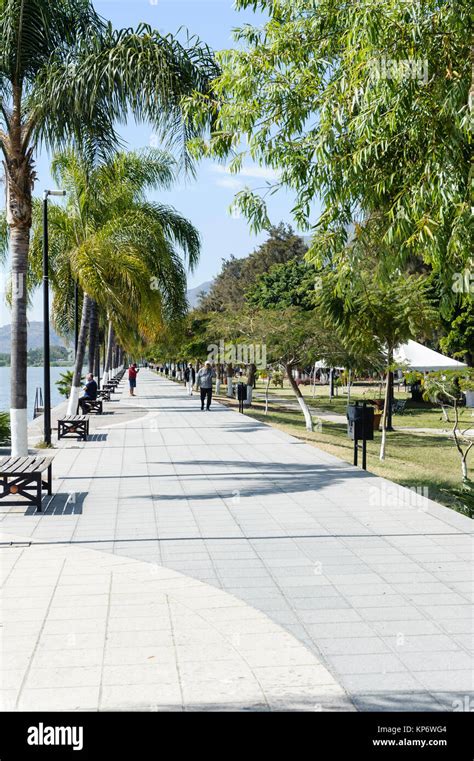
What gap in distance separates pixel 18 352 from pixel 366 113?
6.74m

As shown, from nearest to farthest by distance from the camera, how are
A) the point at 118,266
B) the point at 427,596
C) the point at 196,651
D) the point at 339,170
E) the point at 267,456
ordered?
1. the point at 196,651
2. the point at 427,596
3. the point at 339,170
4. the point at 267,456
5. the point at 118,266

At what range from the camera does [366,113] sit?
7977mm

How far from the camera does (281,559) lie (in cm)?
726

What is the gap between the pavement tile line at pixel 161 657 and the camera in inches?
167

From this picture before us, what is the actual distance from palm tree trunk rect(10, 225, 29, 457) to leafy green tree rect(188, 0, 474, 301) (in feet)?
12.7

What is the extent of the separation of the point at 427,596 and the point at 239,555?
194 centimetres

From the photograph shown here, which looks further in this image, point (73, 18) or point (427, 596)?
point (73, 18)

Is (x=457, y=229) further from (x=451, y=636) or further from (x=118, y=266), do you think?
(x=118, y=266)

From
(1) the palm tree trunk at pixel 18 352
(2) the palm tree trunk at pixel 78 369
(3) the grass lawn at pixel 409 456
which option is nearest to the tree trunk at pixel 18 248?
(1) the palm tree trunk at pixel 18 352

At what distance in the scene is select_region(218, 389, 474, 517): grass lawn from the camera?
42.9ft

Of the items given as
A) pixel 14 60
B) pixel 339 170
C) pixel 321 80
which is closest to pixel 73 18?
pixel 14 60

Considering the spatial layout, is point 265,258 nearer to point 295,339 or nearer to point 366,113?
point 295,339

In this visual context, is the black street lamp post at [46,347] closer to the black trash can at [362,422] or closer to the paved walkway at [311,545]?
the paved walkway at [311,545]

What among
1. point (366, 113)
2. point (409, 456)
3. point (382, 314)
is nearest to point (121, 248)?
point (382, 314)
